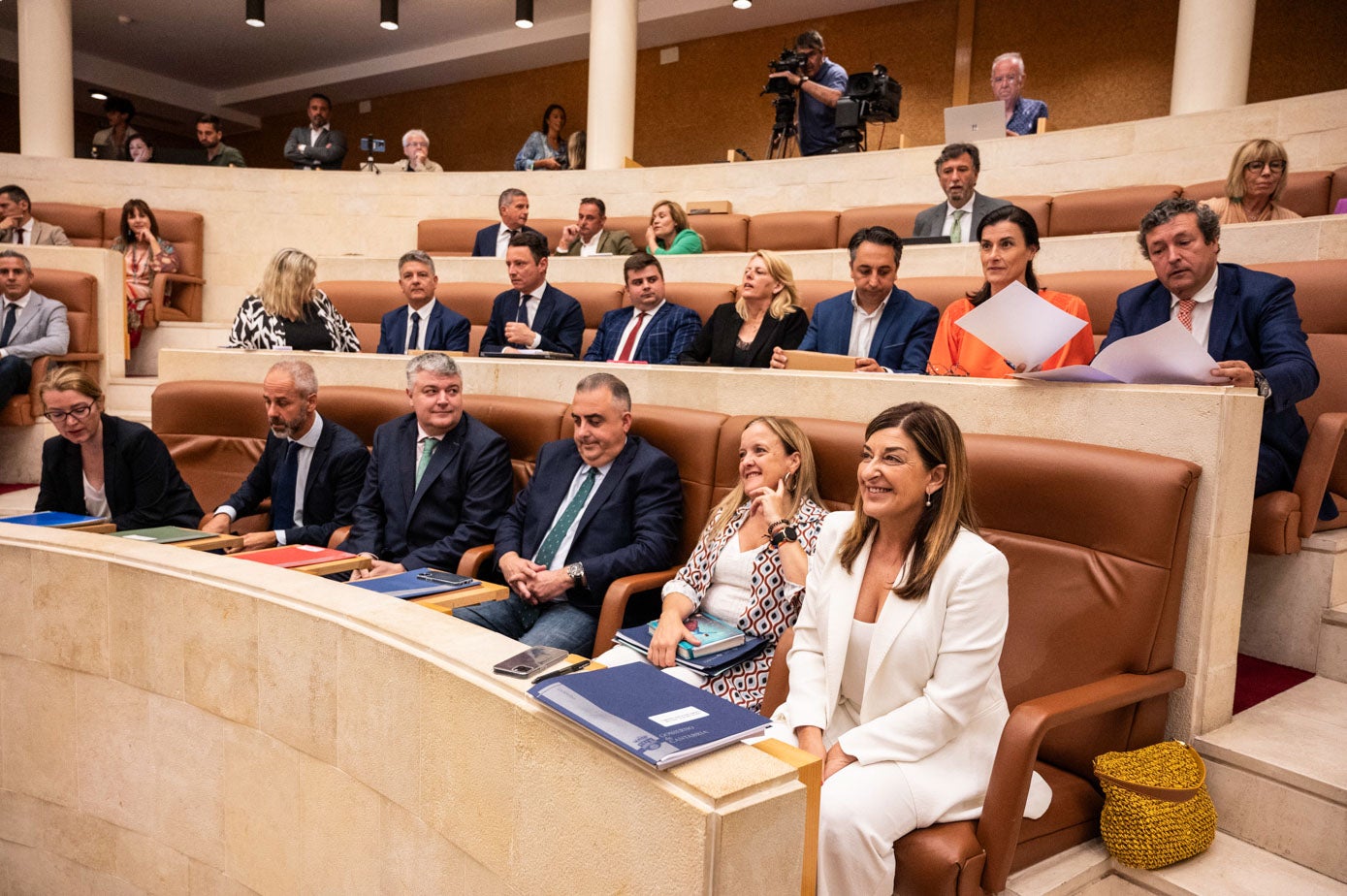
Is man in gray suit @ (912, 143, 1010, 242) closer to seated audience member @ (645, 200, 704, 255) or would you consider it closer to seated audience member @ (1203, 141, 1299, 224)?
seated audience member @ (1203, 141, 1299, 224)

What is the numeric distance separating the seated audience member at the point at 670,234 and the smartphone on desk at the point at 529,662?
12.6 ft

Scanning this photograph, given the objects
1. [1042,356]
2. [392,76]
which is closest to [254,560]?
[1042,356]

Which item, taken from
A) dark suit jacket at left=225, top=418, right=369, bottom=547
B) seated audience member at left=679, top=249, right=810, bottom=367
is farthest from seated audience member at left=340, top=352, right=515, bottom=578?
seated audience member at left=679, top=249, right=810, bottom=367

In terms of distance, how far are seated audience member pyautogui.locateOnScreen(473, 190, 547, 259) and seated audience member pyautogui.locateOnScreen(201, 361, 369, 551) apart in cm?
243

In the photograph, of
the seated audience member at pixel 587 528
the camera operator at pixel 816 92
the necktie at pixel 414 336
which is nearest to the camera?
the seated audience member at pixel 587 528

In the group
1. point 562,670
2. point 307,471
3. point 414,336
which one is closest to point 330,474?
point 307,471

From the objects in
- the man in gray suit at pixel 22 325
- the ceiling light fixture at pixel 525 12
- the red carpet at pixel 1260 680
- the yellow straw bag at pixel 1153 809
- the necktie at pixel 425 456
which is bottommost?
the yellow straw bag at pixel 1153 809

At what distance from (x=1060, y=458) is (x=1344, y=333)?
130cm

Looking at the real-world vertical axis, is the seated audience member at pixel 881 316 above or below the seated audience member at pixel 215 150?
below

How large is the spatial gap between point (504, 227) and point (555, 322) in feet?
6.28

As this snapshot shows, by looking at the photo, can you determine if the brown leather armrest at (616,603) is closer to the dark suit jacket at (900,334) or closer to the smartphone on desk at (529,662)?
the smartphone on desk at (529,662)

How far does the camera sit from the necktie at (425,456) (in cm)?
294

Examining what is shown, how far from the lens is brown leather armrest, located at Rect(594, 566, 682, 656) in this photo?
2.27 meters

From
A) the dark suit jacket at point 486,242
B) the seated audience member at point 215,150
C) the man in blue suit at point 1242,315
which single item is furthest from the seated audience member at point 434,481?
the seated audience member at point 215,150
